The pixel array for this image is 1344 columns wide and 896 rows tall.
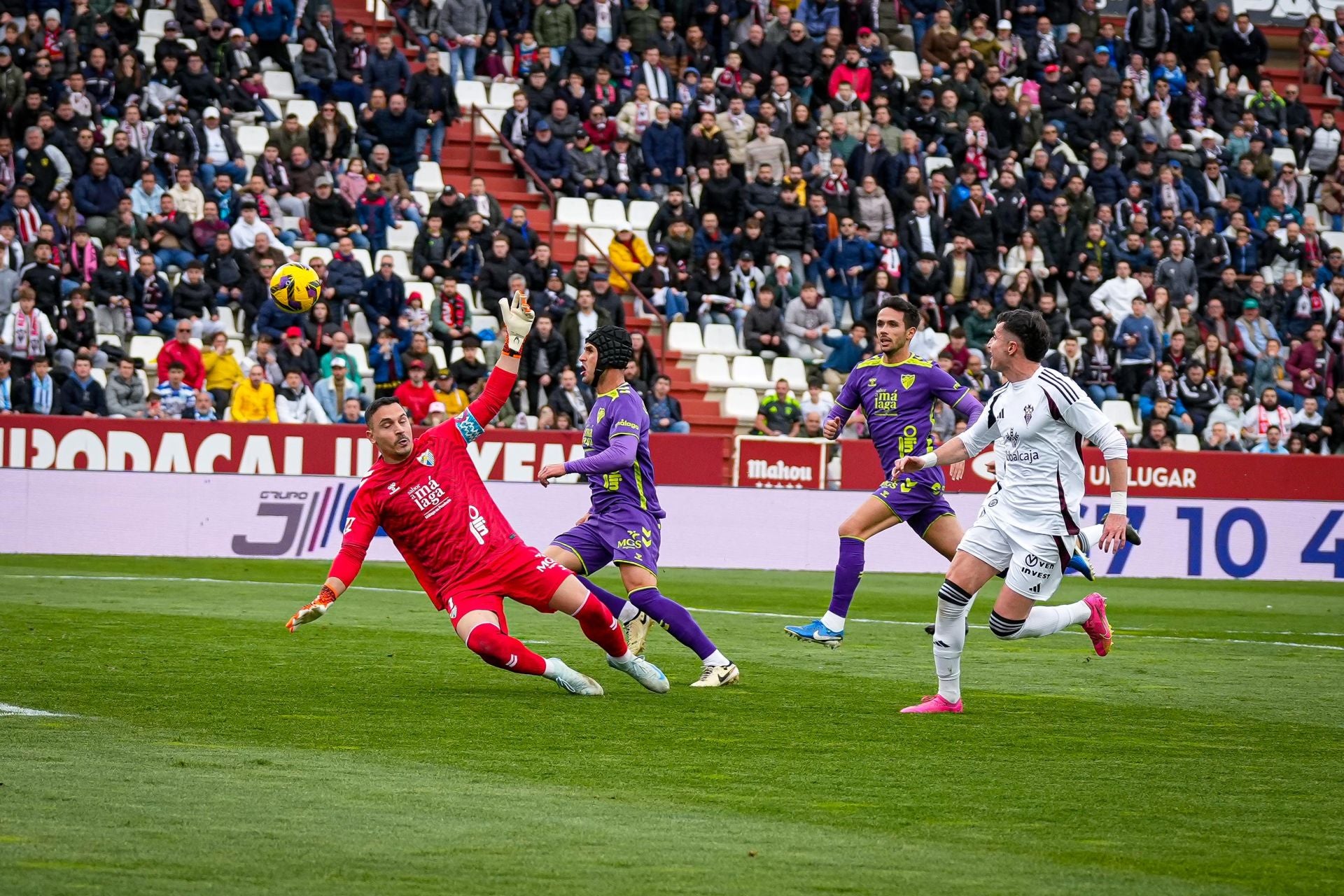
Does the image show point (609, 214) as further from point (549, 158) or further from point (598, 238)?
point (549, 158)

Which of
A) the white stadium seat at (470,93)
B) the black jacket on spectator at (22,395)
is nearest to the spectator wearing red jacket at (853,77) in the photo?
the white stadium seat at (470,93)

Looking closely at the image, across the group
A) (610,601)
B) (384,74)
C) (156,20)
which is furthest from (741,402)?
(610,601)

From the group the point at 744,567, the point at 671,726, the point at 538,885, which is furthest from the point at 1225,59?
the point at 538,885

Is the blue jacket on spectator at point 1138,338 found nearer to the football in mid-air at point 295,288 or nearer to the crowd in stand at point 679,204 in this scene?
the crowd in stand at point 679,204

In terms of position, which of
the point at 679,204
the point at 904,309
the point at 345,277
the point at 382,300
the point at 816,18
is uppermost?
the point at 816,18

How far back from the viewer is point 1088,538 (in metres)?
9.78

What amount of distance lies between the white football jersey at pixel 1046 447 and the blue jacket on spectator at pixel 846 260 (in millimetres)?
19525

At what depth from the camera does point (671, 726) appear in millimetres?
8883

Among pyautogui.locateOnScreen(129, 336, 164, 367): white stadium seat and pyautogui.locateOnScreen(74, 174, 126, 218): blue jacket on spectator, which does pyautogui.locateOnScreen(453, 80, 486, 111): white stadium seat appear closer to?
pyautogui.locateOnScreen(74, 174, 126, 218): blue jacket on spectator

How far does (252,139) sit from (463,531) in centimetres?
1913

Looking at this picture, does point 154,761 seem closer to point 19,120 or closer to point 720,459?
point 720,459

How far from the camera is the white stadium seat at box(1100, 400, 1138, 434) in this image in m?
29.0

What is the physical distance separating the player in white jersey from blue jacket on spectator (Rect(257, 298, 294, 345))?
53.7ft

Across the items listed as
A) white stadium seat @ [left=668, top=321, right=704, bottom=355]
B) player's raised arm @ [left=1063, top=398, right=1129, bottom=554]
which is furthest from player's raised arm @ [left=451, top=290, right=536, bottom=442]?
white stadium seat @ [left=668, top=321, right=704, bottom=355]
